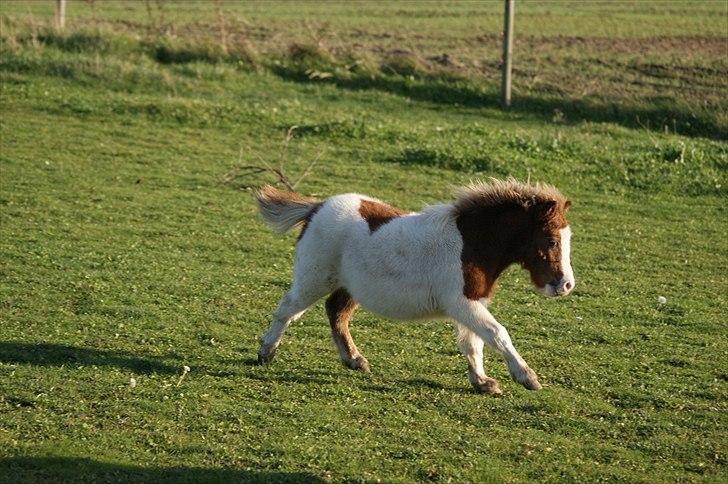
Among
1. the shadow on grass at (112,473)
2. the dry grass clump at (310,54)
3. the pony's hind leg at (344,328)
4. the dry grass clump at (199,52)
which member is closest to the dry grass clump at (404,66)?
the dry grass clump at (310,54)

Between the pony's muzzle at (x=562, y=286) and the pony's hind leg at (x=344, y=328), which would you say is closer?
the pony's muzzle at (x=562, y=286)

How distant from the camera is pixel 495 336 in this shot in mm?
7828

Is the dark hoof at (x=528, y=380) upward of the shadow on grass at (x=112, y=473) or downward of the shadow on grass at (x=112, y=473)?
downward

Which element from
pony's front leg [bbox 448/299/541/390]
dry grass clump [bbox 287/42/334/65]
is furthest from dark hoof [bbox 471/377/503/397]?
dry grass clump [bbox 287/42/334/65]

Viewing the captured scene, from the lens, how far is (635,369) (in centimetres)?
891

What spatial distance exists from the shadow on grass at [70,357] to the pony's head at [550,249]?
2827 mm

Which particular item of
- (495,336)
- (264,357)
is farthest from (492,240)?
(264,357)

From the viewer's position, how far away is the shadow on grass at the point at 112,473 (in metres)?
6.59

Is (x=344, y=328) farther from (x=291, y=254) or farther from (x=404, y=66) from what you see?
(x=404, y=66)

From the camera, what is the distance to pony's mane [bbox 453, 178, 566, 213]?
27.1ft

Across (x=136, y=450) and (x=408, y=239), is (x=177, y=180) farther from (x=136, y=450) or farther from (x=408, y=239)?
(x=136, y=450)

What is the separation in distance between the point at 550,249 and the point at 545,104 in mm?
13660

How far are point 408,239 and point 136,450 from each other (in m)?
2.60

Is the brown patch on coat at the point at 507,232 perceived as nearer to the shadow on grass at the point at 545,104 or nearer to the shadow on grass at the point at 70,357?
the shadow on grass at the point at 70,357
